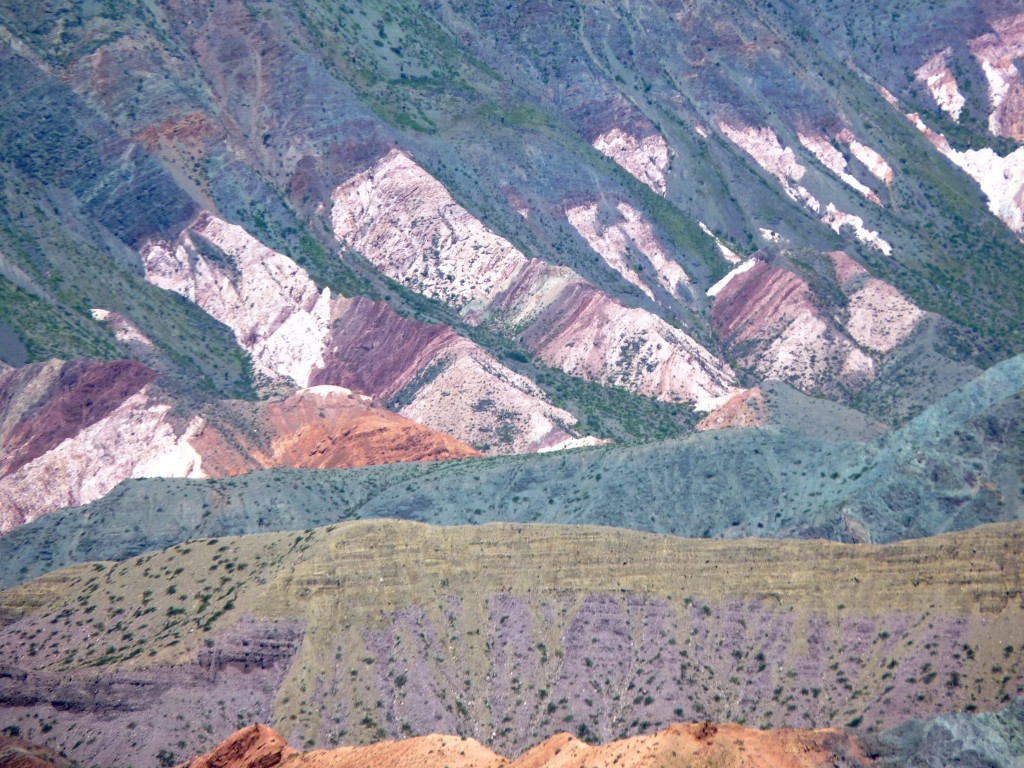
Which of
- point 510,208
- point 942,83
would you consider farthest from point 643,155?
point 942,83

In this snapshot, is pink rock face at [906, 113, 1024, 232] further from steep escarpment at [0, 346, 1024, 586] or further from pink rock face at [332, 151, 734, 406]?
steep escarpment at [0, 346, 1024, 586]

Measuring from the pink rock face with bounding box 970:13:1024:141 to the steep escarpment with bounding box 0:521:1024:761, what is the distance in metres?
96.2

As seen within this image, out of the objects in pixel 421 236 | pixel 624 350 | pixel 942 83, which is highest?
pixel 942 83

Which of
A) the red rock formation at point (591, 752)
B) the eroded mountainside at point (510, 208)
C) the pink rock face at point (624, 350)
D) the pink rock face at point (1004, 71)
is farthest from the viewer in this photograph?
the pink rock face at point (1004, 71)

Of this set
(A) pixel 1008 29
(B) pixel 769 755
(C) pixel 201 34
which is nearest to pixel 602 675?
(B) pixel 769 755

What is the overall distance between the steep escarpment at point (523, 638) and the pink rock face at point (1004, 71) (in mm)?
96235

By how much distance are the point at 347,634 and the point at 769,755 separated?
27682 mm

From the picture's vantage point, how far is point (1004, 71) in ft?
583

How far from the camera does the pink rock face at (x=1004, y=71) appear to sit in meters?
175

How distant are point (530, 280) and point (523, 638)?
213ft

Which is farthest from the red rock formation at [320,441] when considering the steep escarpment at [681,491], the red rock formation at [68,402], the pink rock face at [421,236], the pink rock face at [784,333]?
the pink rock face at [784,333]

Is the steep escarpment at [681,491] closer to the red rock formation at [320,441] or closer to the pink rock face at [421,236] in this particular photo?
the red rock formation at [320,441]

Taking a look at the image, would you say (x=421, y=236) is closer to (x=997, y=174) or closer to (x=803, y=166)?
(x=803, y=166)

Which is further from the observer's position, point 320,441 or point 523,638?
point 320,441
